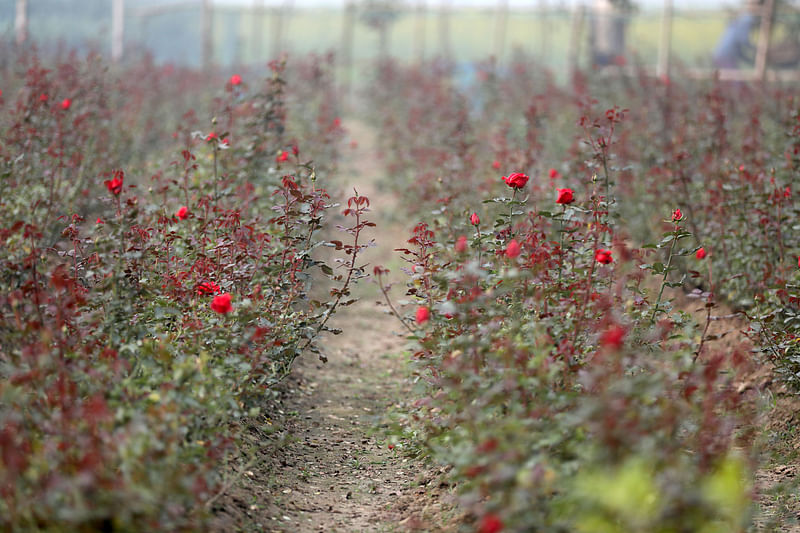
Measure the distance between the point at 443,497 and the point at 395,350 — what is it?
2419mm

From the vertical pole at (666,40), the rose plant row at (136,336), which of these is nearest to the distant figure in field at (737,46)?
the vertical pole at (666,40)

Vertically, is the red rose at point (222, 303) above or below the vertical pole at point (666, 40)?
below

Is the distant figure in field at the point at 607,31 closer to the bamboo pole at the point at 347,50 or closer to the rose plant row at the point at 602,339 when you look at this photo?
the bamboo pole at the point at 347,50

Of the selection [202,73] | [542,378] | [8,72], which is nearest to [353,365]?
[542,378]

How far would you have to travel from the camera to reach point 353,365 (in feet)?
17.1

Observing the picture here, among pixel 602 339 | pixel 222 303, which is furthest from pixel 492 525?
pixel 222 303

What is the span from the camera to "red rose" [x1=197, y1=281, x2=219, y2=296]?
329 centimetres

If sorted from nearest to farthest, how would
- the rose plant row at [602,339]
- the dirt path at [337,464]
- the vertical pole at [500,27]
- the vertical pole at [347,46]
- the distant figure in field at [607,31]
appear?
the rose plant row at [602,339], the dirt path at [337,464], the vertical pole at [347,46], the vertical pole at [500,27], the distant figure in field at [607,31]

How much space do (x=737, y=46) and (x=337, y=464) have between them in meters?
16.5

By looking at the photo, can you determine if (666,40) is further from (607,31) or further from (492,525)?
(492,525)

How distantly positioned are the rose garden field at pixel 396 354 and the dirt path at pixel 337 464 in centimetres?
2

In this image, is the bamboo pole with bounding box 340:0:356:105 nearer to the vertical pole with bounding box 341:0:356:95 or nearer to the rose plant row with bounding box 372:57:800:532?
the vertical pole with bounding box 341:0:356:95

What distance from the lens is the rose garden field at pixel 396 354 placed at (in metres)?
2.12

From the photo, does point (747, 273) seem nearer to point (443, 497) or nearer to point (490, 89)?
point (443, 497)
